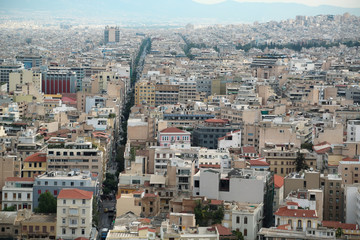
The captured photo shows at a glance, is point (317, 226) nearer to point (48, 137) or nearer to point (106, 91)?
point (48, 137)

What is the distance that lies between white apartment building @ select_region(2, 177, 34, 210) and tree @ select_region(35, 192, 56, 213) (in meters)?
1.27

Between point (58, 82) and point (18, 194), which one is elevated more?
point (58, 82)

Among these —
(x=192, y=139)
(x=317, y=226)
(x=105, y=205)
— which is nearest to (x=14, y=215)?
(x=105, y=205)

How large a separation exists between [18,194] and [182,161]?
4331 mm

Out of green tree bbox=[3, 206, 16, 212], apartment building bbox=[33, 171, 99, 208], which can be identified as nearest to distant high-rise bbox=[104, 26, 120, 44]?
apartment building bbox=[33, 171, 99, 208]

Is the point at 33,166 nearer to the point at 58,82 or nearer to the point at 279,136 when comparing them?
the point at 279,136

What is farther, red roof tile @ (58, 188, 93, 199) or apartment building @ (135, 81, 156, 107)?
apartment building @ (135, 81, 156, 107)

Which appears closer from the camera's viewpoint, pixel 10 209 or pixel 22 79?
pixel 10 209

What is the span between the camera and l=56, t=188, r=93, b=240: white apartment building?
22797 mm

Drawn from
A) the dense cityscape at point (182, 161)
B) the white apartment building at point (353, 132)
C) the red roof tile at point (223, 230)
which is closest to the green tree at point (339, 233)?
the dense cityscape at point (182, 161)

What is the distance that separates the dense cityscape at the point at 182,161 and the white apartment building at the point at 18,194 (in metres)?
0.03

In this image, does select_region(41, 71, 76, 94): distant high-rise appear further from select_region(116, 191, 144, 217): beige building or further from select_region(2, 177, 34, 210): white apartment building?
select_region(116, 191, 144, 217): beige building

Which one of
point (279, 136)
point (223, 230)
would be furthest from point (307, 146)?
point (223, 230)

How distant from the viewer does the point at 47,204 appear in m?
24.1
